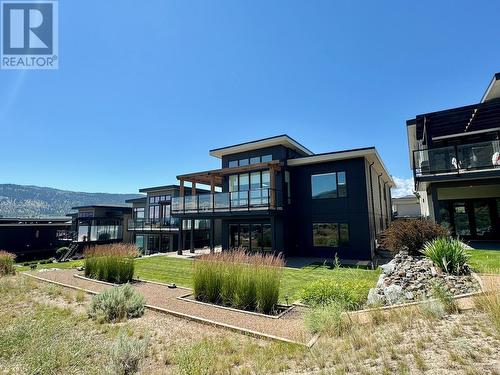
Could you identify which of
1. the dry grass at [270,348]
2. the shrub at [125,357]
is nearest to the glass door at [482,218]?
the dry grass at [270,348]

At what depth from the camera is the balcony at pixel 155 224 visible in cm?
2530

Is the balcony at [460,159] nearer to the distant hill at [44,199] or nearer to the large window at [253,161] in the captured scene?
the large window at [253,161]

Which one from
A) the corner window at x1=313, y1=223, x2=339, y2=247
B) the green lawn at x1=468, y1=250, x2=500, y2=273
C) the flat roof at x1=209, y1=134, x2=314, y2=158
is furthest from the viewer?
the flat roof at x1=209, y1=134, x2=314, y2=158

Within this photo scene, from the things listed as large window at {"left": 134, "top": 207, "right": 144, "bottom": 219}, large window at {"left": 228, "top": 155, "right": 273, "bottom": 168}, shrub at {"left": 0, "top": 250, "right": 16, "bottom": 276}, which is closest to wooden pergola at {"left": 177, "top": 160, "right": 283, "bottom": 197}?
large window at {"left": 228, "top": 155, "right": 273, "bottom": 168}

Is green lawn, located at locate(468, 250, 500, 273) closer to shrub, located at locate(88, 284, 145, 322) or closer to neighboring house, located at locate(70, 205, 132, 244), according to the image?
shrub, located at locate(88, 284, 145, 322)

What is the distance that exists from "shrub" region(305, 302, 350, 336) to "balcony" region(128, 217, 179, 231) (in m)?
21.2

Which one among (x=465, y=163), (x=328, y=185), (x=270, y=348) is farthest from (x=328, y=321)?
(x=328, y=185)

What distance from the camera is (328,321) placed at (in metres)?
4.92

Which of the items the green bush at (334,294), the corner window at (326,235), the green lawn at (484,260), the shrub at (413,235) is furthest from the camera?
the corner window at (326,235)

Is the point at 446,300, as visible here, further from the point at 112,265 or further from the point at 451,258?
the point at 112,265

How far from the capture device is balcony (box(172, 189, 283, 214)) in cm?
1617

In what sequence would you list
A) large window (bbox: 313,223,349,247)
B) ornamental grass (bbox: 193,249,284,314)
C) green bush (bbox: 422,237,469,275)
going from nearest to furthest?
green bush (bbox: 422,237,469,275)
ornamental grass (bbox: 193,249,284,314)
large window (bbox: 313,223,349,247)

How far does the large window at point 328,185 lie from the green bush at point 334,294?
31.4 feet

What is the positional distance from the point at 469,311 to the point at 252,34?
13.0 m
